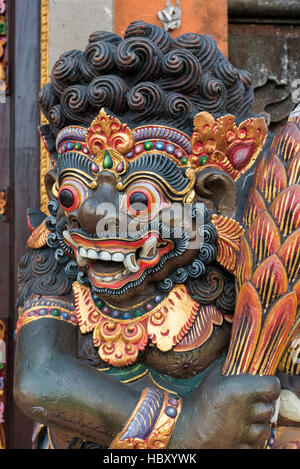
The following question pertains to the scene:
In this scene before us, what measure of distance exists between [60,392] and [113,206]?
0.52 metres

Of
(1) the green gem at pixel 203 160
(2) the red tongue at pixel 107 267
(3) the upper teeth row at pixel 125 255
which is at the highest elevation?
(1) the green gem at pixel 203 160

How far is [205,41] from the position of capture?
1.83m

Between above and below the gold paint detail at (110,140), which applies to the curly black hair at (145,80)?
above

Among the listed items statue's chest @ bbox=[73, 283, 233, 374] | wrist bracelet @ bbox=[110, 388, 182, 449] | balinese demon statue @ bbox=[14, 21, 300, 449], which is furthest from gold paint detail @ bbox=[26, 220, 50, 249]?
wrist bracelet @ bbox=[110, 388, 182, 449]

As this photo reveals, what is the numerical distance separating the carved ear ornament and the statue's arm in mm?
545

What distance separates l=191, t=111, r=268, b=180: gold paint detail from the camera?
68.9 inches

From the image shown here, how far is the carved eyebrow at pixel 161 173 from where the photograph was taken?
170 centimetres

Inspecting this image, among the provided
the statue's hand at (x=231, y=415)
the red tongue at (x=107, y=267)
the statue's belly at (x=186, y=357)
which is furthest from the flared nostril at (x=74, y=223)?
the statue's hand at (x=231, y=415)

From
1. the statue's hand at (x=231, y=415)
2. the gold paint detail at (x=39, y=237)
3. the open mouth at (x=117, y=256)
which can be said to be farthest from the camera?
the gold paint detail at (x=39, y=237)

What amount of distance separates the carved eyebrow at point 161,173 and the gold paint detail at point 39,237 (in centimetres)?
39

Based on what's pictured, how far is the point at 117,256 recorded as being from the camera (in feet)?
5.53

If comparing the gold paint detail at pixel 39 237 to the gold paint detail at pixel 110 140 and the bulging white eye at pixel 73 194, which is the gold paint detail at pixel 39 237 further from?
the gold paint detail at pixel 110 140

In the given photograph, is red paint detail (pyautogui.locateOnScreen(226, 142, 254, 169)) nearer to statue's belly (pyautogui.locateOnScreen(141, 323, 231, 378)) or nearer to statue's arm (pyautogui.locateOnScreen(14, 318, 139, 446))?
statue's belly (pyautogui.locateOnScreen(141, 323, 231, 378))

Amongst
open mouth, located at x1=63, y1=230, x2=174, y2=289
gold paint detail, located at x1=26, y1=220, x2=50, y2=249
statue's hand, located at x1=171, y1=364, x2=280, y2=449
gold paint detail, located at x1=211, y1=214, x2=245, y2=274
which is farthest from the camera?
gold paint detail, located at x1=26, y1=220, x2=50, y2=249
